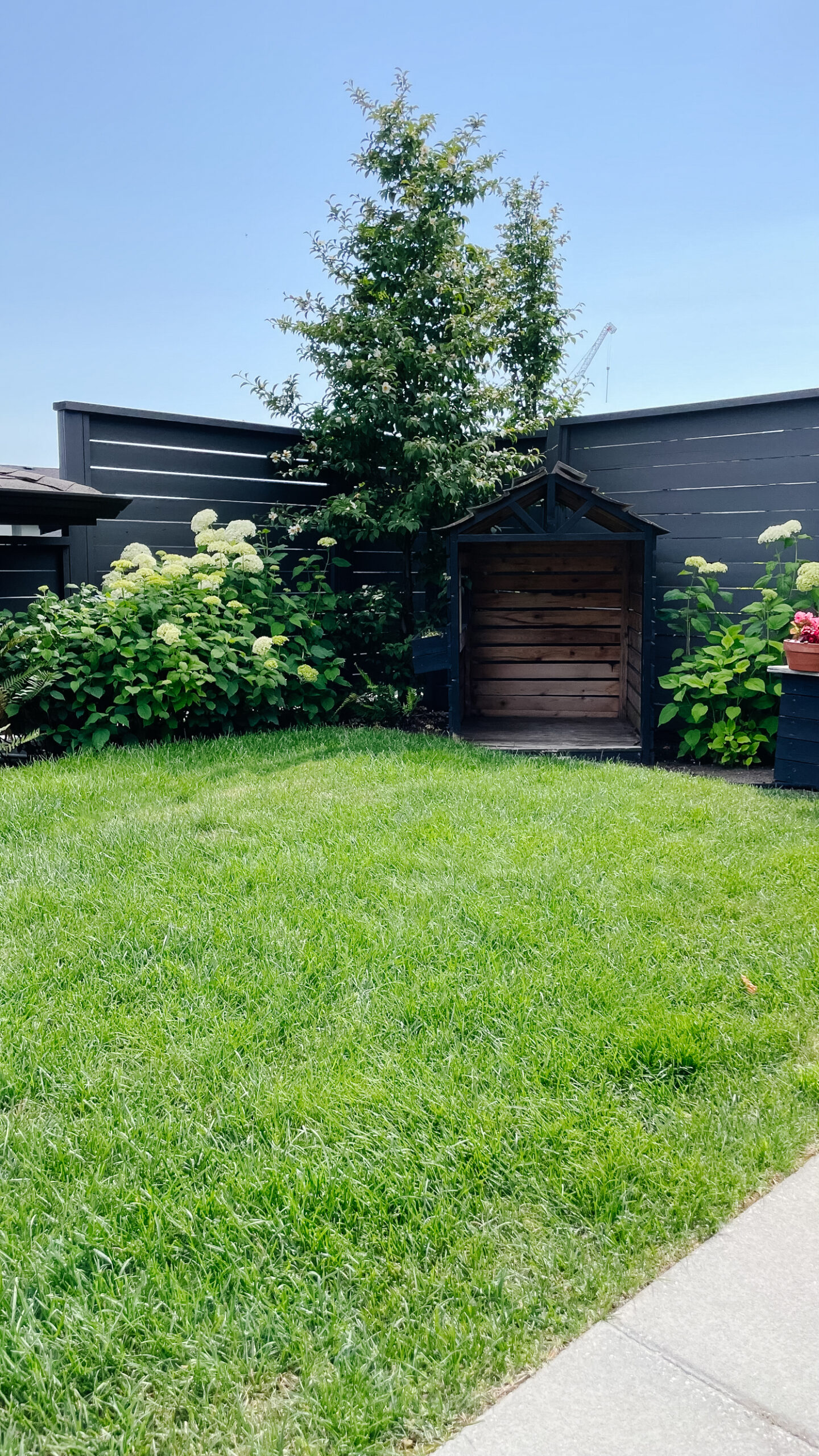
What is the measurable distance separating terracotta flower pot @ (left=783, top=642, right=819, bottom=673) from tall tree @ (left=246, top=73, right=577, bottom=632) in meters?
2.25

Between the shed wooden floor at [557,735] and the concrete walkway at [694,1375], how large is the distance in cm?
381

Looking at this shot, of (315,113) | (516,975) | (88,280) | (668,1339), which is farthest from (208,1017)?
(88,280)

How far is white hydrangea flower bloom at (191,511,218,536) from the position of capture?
551 centimetres

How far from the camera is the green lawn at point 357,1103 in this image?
1.13 meters

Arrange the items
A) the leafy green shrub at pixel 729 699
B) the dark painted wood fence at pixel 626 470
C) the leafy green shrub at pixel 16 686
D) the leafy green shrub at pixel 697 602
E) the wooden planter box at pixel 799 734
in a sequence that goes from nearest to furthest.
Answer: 1. the wooden planter box at pixel 799 734
2. the leafy green shrub at pixel 16 686
3. the leafy green shrub at pixel 729 699
4. the dark painted wood fence at pixel 626 470
5. the leafy green shrub at pixel 697 602

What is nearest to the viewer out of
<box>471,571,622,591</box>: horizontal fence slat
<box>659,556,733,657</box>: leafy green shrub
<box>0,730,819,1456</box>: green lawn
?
<box>0,730,819,1456</box>: green lawn

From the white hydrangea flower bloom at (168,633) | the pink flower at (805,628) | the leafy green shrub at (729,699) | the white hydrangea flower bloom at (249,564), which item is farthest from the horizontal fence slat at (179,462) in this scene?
the pink flower at (805,628)

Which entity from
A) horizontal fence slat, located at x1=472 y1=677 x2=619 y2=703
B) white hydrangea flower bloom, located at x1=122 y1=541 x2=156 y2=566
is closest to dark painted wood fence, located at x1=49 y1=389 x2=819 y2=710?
white hydrangea flower bloom, located at x1=122 y1=541 x2=156 y2=566

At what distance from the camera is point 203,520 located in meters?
5.52

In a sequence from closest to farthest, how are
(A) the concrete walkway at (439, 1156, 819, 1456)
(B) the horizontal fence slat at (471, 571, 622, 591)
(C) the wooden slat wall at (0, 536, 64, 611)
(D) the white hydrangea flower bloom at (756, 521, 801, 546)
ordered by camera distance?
(A) the concrete walkway at (439, 1156, 819, 1456) < (D) the white hydrangea flower bloom at (756, 521, 801, 546) < (C) the wooden slat wall at (0, 536, 64, 611) < (B) the horizontal fence slat at (471, 571, 622, 591)

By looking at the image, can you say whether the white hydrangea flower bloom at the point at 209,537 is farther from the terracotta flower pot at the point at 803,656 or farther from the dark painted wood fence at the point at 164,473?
the terracotta flower pot at the point at 803,656

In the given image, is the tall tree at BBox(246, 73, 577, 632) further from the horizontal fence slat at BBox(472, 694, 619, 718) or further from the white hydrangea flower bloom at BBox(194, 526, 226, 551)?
the horizontal fence slat at BBox(472, 694, 619, 718)

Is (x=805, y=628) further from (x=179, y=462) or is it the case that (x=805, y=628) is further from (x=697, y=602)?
(x=179, y=462)

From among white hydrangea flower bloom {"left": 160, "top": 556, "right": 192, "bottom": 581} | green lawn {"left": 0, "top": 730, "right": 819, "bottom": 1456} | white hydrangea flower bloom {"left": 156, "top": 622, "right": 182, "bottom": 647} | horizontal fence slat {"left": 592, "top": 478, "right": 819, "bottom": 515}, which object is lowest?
green lawn {"left": 0, "top": 730, "right": 819, "bottom": 1456}
